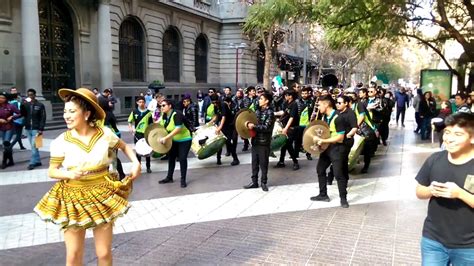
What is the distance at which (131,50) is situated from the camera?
25.1 metres

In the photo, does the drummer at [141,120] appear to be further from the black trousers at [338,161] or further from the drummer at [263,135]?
the black trousers at [338,161]

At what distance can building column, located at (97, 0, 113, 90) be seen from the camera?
21453mm

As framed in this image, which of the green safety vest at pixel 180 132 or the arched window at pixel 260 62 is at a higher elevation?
the arched window at pixel 260 62

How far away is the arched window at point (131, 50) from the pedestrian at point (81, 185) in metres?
22.0

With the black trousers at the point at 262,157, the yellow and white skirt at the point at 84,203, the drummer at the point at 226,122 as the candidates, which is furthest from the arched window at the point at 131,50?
the yellow and white skirt at the point at 84,203

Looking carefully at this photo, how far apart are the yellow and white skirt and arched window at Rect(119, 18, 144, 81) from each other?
2217cm

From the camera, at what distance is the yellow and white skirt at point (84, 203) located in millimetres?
3150

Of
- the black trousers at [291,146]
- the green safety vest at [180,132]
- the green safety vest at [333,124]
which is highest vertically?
the green safety vest at [333,124]

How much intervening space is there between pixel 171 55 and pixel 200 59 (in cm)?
429

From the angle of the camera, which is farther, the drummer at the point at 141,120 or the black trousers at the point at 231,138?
the black trousers at the point at 231,138

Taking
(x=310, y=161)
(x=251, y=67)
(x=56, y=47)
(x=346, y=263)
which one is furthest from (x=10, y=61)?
(x=251, y=67)

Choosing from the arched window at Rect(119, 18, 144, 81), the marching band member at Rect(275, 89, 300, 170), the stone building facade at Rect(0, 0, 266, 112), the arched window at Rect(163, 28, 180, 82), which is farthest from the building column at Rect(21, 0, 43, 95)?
the marching band member at Rect(275, 89, 300, 170)

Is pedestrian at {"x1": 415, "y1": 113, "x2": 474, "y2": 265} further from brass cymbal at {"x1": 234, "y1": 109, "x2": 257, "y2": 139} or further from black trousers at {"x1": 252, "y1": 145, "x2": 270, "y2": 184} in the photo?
brass cymbal at {"x1": 234, "y1": 109, "x2": 257, "y2": 139}

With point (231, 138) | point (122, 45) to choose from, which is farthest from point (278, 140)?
point (122, 45)
